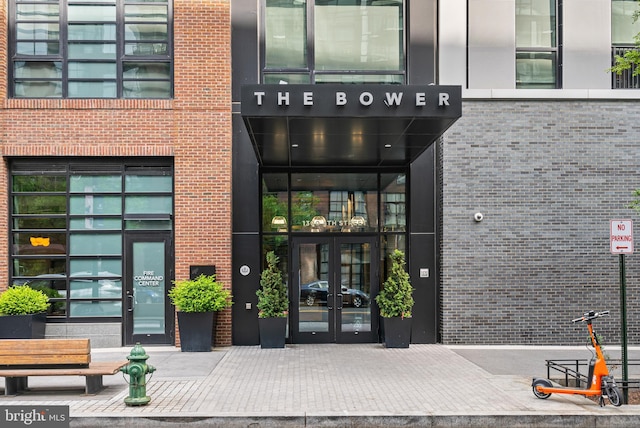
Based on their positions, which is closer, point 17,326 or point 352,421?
point 352,421

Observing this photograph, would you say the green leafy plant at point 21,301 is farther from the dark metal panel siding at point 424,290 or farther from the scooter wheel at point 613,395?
the scooter wheel at point 613,395

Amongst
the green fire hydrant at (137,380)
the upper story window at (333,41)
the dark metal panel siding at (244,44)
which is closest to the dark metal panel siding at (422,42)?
the upper story window at (333,41)

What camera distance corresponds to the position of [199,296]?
39.5 ft

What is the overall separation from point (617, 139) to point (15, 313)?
1382 centimetres

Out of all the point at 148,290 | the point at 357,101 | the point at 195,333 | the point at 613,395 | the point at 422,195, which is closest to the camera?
the point at 613,395

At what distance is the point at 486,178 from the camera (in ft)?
43.4

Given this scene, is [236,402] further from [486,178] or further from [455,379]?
[486,178]

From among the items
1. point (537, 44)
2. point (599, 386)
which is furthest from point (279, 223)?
point (599, 386)

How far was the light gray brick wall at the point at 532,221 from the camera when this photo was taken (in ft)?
43.1

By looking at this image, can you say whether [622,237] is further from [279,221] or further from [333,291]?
[279,221]

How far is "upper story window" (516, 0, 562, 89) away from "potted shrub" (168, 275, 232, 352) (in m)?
8.53

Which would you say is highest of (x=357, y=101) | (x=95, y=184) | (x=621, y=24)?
(x=621, y=24)

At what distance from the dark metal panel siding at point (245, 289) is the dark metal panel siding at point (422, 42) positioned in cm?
532

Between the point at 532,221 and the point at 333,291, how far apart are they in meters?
4.85
